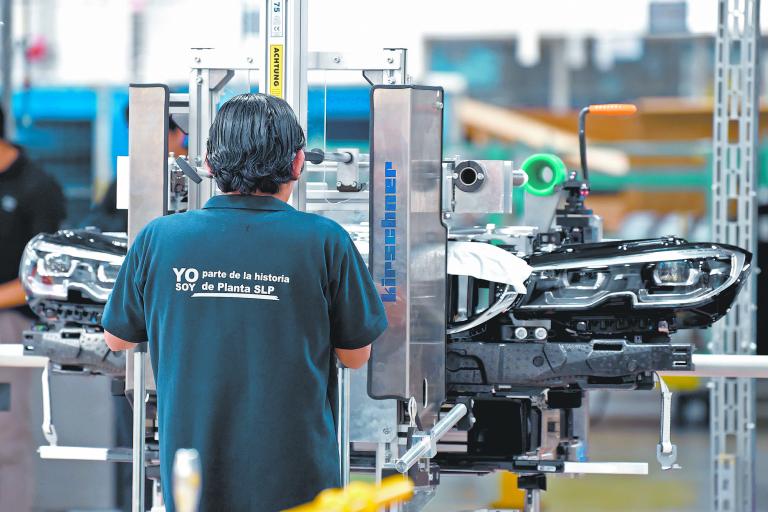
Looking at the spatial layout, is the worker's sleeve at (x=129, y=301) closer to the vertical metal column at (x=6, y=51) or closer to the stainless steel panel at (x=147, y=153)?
the stainless steel panel at (x=147, y=153)

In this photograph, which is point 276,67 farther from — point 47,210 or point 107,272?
point 47,210

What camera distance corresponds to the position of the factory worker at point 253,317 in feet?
9.60

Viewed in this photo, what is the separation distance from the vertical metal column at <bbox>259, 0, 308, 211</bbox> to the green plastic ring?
4.14 feet

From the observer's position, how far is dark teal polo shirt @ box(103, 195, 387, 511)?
292cm

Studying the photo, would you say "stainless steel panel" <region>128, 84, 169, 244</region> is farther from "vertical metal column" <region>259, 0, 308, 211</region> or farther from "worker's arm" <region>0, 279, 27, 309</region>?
"worker's arm" <region>0, 279, 27, 309</region>

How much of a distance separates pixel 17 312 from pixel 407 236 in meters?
2.86

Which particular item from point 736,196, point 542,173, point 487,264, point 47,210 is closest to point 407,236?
point 487,264

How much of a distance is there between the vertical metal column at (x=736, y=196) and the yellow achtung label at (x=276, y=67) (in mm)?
2481

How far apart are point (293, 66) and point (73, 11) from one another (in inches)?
462

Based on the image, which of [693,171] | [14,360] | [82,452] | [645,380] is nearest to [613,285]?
[645,380]

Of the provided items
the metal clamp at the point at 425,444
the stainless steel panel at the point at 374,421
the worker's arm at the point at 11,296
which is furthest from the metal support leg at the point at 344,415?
the worker's arm at the point at 11,296

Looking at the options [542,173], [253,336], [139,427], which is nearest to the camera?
[253,336]

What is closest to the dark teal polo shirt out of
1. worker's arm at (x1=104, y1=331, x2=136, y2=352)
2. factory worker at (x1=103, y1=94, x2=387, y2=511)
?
factory worker at (x1=103, y1=94, x2=387, y2=511)

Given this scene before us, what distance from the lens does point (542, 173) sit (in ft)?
16.3
